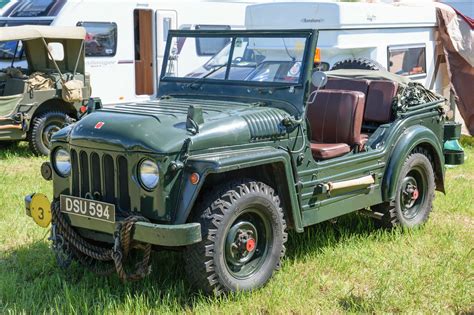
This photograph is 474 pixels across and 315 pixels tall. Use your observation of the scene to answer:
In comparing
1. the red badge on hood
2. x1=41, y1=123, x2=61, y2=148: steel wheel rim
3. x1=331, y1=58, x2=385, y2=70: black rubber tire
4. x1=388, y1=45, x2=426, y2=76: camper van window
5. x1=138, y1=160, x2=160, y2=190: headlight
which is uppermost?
the red badge on hood

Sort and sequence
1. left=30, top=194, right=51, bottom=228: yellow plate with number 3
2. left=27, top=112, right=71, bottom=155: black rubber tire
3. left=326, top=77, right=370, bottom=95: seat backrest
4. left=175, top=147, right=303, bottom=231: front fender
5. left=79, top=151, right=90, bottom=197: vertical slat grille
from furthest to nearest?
left=27, top=112, right=71, bottom=155: black rubber tire → left=326, top=77, right=370, bottom=95: seat backrest → left=30, top=194, right=51, bottom=228: yellow plate with number 3 → left=79, top=151, right=90, bottom=197: vertical slat grille → left=175, top=147, right=303, bottom=231: front fender

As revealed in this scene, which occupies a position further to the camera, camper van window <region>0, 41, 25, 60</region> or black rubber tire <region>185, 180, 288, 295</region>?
camper van window <region>0, 41, 25, 60</region>

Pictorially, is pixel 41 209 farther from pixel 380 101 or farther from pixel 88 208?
pixel 380 101

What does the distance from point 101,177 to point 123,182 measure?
0.58 feet

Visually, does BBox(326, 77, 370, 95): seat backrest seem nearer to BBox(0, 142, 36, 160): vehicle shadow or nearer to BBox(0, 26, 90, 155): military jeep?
BBox(0, 26, 90, 155): military jeep

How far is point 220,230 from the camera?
13.4 feet

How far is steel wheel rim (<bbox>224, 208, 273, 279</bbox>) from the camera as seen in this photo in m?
4.27

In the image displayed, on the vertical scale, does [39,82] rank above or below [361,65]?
below

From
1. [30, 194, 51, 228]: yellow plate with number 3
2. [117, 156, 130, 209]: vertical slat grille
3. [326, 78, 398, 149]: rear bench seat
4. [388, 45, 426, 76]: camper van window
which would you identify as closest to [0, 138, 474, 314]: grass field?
[30, 194, 51, 228]: yellow plate with number 3

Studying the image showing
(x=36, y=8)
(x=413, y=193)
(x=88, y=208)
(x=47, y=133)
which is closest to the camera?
(x=88, y=208)

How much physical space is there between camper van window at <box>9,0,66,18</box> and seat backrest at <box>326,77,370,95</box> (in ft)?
19.4

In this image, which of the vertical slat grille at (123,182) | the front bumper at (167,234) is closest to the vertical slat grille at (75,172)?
the vertical slat grille at (123,182)

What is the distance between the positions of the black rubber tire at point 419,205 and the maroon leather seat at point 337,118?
0.54 metres

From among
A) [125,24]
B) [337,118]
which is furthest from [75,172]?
[125,24]
